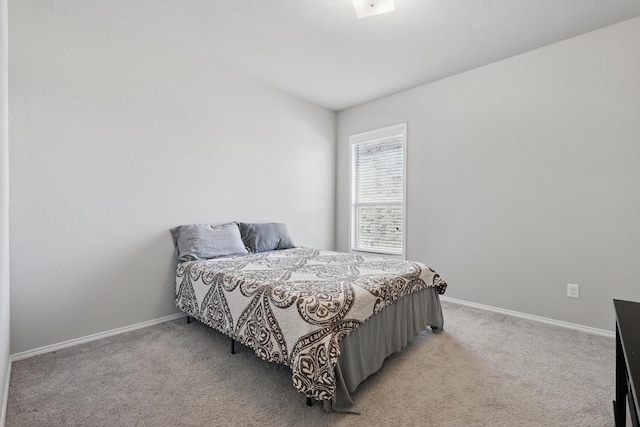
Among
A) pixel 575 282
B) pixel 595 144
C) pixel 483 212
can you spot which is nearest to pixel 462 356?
pixel 575 282

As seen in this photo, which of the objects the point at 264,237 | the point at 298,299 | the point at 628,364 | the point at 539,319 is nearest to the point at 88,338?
the point at 264,237

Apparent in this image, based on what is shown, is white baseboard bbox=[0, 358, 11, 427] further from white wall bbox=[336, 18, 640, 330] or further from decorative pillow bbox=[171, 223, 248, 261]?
white wall bbox=[336, 18, 640, 330]

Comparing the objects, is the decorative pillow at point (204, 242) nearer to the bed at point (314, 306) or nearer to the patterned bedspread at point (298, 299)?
the bed at point (314, 306)

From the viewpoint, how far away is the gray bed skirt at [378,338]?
5.06 ft

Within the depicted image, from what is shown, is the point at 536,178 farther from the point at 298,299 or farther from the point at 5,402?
the point at 5,402

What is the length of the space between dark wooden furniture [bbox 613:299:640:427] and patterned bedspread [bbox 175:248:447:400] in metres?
1.05

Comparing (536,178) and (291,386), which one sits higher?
(536,178)

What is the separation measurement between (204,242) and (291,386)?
1578mm

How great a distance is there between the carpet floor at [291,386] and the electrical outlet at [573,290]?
1.10ft

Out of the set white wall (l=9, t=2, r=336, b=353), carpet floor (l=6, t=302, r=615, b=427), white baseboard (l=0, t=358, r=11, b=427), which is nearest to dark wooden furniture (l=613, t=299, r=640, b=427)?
carpet floor (l=6, t=302, r=615, b=427)

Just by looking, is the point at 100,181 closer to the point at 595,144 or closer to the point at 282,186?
the point at 282,186

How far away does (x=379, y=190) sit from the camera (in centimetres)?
408

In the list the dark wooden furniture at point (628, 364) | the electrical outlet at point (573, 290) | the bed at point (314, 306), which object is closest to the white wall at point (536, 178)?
the electrical outlet at point (573, 290)

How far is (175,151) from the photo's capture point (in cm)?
286
